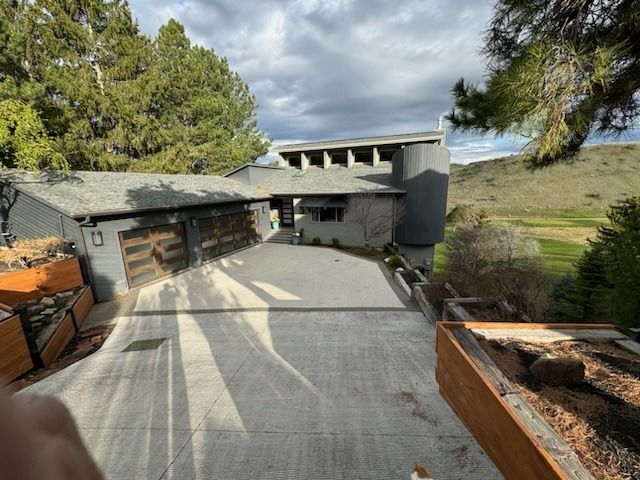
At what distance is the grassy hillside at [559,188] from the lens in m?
48.9

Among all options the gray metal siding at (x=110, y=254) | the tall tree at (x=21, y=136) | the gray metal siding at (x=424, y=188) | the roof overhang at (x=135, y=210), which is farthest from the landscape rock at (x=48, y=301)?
the gray metal siding at (x=424, y=188)

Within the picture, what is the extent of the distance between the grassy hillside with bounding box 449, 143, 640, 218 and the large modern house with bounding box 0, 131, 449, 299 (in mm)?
35204

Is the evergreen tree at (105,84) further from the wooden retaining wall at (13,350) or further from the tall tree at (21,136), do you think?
the wooden retaining wall at (13,350)

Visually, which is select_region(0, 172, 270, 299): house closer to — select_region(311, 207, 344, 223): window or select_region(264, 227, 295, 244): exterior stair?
select_region(264, 227, 295, 244): exterior stair

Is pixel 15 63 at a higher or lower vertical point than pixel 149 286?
higher

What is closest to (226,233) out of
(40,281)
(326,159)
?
(40,281)

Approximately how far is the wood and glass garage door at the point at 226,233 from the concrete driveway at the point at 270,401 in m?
6.38

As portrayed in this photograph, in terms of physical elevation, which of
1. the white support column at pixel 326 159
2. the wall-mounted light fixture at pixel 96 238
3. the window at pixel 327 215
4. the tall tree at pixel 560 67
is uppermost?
the white support column at pixel 326 159

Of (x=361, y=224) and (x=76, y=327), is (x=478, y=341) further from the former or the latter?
(x=361, y=224)

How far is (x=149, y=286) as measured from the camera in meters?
9.80

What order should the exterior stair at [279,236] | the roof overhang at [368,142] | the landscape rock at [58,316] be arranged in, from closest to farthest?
the landscape rock at [58,316], the exterior stair at [279,236], the roof overhang at [368,142]

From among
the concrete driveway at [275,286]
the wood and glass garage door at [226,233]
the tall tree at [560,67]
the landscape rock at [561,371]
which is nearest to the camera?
the landscape rock at [561,371]

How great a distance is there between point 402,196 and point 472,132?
9619 millimetres

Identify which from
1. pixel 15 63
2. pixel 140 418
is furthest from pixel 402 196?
pixel 15 63
